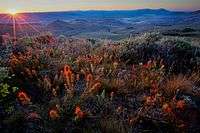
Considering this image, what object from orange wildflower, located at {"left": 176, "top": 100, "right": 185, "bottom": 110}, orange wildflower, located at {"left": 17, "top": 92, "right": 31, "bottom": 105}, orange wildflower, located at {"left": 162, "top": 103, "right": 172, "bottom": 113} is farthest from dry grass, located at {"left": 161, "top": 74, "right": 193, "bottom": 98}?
orange wildflower, located at {"left": 17, "top": 92, "right": 31, "bottom": 105}

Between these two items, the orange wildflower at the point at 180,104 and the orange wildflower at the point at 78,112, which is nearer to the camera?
the orange wildflower at the point at 78,112

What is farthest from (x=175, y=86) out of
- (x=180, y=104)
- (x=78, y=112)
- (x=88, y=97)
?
(x=78, y=112)

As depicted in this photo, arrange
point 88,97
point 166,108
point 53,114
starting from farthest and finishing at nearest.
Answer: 1. point 88,97
2. point 166,108
3. point 53,114

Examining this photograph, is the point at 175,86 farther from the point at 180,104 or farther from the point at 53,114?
the point at 53,114

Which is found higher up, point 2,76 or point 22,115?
point 2,76

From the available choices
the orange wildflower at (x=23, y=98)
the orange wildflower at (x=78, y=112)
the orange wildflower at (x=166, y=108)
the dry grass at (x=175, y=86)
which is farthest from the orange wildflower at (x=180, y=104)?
the orange wildflower at (x=23, y=98)

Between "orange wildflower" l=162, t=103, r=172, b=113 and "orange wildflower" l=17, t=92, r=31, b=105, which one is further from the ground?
"orange wildflower" l=17, t=92, r=31, b=105

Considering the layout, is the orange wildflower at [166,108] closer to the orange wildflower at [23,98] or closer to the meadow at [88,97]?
the meadow at [88,97]

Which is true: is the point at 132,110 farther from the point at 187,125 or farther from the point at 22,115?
the point at 22,115

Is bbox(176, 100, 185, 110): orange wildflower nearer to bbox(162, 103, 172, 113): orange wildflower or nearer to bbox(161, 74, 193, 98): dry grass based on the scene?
bbox(162, 103, 172, 113): orange wildflower

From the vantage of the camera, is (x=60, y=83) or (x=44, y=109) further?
(x=60, y=83)

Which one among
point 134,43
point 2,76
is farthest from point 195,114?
point 134,43
